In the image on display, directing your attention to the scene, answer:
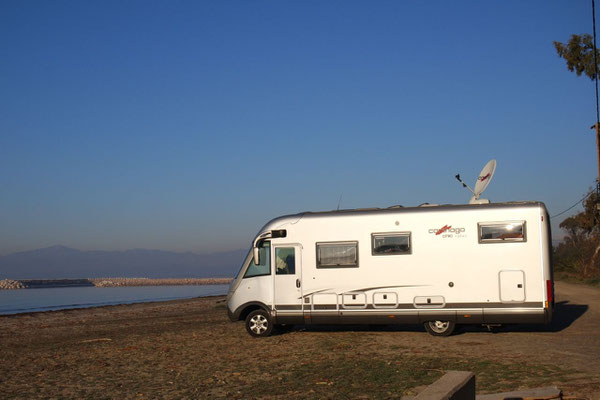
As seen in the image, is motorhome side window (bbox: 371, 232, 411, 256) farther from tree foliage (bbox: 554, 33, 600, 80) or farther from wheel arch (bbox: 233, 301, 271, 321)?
tree foliage (bbox: 554, 33, 600, 80)

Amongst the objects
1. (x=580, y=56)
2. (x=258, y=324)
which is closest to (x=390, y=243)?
(x=258, y=324)

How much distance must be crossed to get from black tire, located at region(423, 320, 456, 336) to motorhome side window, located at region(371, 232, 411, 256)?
1838 millimetres

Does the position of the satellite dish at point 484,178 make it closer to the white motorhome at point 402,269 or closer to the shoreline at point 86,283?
the white motorhome at point 402,269

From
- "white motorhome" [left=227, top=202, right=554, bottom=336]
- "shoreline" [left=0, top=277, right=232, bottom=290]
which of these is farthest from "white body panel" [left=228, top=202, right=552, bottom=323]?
"shoreline" [left=0, top=277, right=232, bottom=290]

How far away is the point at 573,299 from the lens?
26.6 meters

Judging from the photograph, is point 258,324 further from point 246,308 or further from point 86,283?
point 86,283

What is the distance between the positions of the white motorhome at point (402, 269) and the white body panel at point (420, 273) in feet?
0.07

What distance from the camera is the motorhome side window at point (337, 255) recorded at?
1537 centimetres

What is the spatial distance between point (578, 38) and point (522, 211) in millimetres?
25928

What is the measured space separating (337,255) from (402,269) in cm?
160

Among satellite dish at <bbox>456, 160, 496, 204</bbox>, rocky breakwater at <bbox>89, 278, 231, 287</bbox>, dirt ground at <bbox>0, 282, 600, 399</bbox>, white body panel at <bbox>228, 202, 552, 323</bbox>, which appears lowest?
rocky breakwater at <bbox>89, 278, 231, 287</bbox>

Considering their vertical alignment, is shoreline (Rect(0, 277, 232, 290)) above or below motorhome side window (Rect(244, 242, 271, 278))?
below

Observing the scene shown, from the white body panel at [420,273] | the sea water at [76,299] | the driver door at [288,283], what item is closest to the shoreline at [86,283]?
the sea water at [76,299]

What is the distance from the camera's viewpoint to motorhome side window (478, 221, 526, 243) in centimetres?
1431
